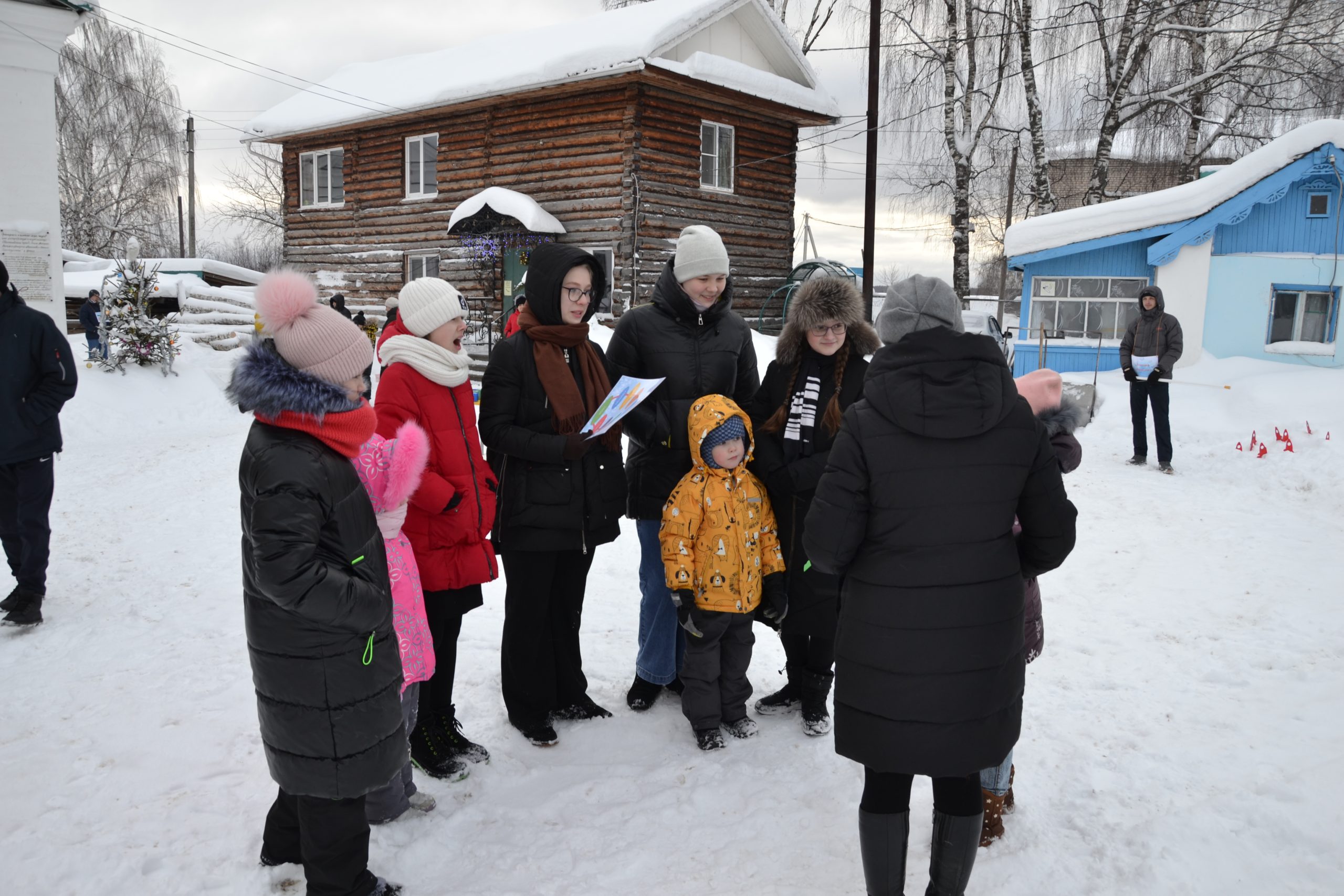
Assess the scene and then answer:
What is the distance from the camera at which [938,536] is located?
218 cm

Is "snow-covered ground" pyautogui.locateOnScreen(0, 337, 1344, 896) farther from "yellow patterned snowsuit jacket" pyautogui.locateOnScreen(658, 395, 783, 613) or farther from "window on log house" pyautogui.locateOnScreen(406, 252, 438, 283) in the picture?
"window on log house" pyautogui.locateOnScreen(406, 252, 438, 283)

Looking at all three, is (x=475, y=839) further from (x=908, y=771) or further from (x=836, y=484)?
(x=836, y=484)

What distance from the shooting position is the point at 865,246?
14016mm

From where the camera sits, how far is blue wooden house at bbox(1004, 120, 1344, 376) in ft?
44.5

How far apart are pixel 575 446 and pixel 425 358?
2.07ft

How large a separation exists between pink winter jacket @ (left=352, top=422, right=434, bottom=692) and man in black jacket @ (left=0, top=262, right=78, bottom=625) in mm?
2848

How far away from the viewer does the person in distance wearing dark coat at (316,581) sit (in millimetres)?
2111

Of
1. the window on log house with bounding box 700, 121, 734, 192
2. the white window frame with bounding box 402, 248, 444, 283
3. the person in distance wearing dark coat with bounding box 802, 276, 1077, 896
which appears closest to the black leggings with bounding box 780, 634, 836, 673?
the person in distance wearing dark coat with bounding box 802, 276, 1077, 896

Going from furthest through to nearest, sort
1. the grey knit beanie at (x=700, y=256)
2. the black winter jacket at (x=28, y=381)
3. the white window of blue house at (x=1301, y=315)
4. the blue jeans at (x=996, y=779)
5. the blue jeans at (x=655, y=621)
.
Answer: the white window of blue house at (x=1301, y=315) < the black winter jacket at (x=28, y=381) < the blue jeans at (x=655, y=621) < the grey knit beanie at (x=700, y=256) < the blue jeans at (x=996, y=779)

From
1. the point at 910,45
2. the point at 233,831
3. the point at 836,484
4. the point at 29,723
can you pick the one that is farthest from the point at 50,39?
the point at 910,45

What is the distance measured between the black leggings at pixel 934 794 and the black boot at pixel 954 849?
0.08ft

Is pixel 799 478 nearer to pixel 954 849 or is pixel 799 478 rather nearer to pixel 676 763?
pixel 676 763

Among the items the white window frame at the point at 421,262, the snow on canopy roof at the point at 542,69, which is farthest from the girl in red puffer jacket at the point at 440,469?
the white window frame at the point at 421,262

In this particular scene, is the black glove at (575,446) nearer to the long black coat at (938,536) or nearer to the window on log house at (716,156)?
the long black coat at (938,536)
